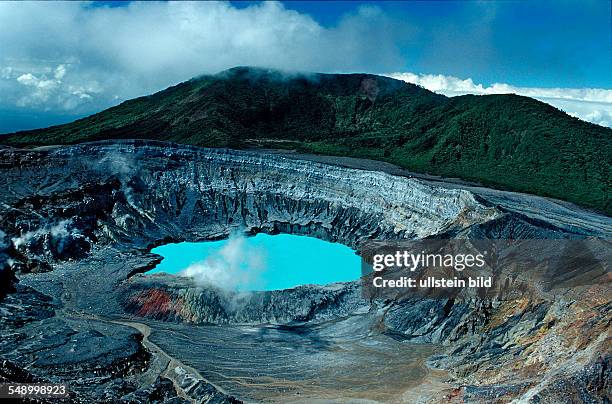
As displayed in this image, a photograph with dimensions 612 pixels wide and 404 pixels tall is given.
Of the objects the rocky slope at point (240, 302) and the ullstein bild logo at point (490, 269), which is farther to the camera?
the ullstein bild logo at point (490, 269)

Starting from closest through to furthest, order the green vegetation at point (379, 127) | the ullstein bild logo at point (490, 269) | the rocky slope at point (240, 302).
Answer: the rocky slope at point (240, 302)
the ullstein bild logo at point (490, 269)
the green vegetation at point (379, 127)

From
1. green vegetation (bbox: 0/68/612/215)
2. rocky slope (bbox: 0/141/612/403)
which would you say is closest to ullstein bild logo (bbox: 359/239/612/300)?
rocky slope (bbox: 0/141/612/403)

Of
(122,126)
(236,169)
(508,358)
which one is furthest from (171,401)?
(122,126)

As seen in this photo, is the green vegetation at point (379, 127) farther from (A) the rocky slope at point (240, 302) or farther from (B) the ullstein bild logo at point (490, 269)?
(B) the ullstein bild logo at point (490, 269)

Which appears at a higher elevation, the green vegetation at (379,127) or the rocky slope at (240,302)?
the green vegetation at (379,127)

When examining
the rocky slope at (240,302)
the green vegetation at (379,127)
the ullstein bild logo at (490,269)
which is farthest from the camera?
the green vegetation at (379,127)

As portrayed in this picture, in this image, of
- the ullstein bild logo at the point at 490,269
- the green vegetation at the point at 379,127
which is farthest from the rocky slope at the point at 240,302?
the green vegetation at the point at 379,127
